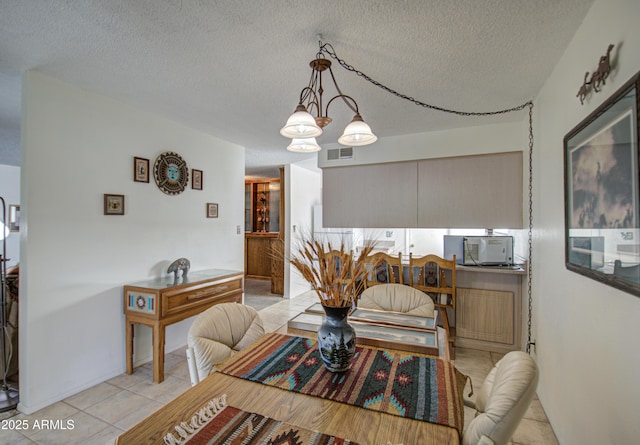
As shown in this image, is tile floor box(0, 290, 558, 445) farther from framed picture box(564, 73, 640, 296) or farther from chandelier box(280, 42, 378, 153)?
chandelier box(280, 42, 378, 153)

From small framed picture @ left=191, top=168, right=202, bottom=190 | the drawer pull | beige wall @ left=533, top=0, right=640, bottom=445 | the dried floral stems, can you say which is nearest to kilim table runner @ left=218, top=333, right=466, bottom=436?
the dried floral stems

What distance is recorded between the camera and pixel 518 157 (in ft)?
10.7

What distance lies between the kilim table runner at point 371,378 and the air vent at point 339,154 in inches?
111

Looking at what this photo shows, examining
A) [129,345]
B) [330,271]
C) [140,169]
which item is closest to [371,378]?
[330,271]

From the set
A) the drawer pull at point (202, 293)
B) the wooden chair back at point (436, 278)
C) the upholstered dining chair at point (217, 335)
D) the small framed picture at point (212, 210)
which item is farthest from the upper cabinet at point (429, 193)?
the upholstered dining chair at point (217, 335)

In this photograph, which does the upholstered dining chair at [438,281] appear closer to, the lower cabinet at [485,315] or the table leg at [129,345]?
the lower cabinet at [485,315]

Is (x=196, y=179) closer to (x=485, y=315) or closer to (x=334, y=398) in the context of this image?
(x=334, y=398)

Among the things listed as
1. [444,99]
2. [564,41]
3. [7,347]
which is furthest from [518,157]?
[7,347]

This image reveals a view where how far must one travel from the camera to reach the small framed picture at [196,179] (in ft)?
11.1

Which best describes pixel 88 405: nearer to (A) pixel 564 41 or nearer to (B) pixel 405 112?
(B) pixel 405 112

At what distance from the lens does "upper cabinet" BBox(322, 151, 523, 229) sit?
3.33 metres

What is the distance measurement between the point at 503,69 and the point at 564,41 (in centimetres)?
37

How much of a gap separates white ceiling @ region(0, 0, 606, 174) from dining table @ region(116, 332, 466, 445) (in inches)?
65.3

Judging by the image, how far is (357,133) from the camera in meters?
1.77
